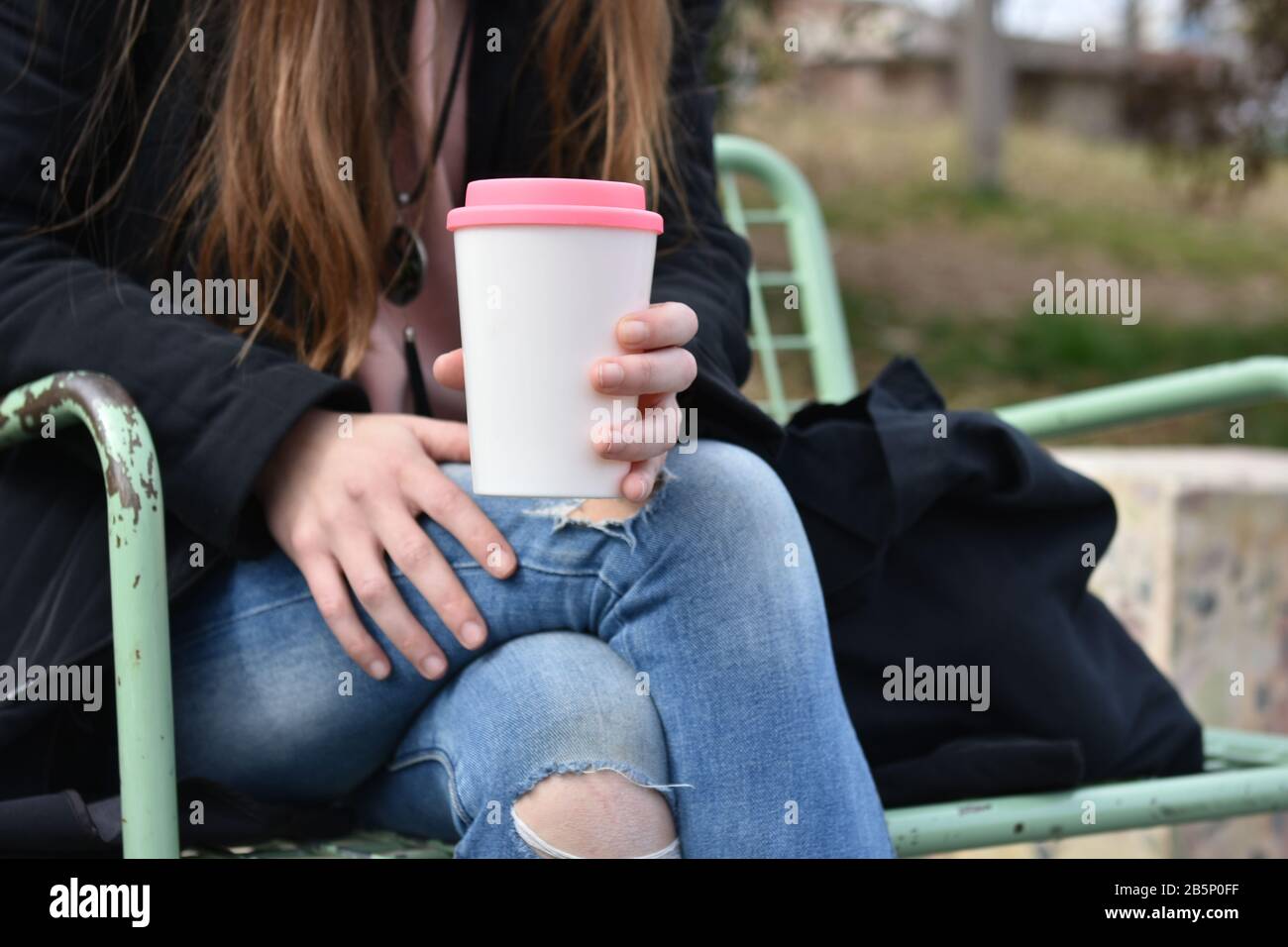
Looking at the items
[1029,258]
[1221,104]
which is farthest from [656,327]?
[1029,258]

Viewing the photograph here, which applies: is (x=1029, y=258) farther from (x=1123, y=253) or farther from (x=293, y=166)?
(x=293, y=166)

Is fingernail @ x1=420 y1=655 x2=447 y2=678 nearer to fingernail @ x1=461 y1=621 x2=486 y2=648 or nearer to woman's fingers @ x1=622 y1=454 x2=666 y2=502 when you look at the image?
fingernail @ x1=461 y1=621 x2=486 y2=648

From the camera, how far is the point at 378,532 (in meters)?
0.86

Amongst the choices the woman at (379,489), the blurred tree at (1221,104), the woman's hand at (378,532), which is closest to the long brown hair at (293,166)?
the woman at (379,489)

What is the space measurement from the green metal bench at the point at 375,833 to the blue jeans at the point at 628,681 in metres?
0.08

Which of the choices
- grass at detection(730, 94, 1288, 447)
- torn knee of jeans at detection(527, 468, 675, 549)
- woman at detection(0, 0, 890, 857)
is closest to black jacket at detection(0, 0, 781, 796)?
woman at detection(0, 0, 890, 857)

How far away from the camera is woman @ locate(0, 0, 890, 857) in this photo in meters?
0.82

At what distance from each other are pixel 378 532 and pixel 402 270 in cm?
25

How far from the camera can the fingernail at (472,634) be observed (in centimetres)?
85

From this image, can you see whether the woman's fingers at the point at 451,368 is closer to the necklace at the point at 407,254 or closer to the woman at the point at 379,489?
the woman at the point at 379,489

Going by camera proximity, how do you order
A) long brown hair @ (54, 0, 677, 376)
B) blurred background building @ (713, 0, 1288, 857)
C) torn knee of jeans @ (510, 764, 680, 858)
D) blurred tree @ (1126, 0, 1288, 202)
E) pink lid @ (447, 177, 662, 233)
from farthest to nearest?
blurred tree @ (1126, 0, 1288, 202) → blurred background building @ (713, 0, 1288, 857) → long brown hair @ (54, 0, 677, 376) → torn knee of jeans @ (510, 764, 680, 858) → pink lid @ (447, 177, 662, 233)

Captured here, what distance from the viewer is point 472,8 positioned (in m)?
1.12

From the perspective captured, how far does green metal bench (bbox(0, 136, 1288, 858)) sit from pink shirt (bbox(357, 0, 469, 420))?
231 millimetres
